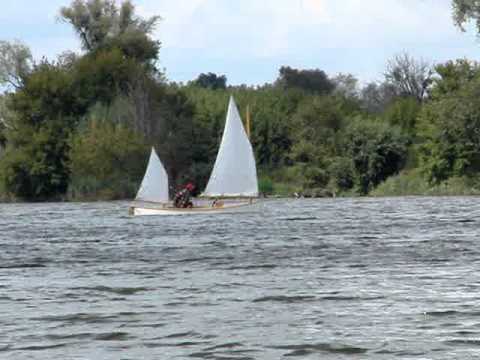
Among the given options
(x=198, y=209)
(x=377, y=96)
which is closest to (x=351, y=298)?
(x=198, y=209)

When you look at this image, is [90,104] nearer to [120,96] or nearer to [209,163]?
[120,96]

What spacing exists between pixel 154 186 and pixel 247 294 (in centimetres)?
4617

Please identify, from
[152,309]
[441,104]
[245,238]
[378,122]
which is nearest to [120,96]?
[378,122]

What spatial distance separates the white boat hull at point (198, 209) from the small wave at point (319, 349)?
45893 millimetres

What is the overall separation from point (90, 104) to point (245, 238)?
67252mm

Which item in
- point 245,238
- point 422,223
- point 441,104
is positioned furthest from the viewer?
point 441,104

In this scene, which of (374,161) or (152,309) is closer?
(152,309)

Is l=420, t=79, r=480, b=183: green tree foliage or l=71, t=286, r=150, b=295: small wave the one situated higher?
l=420, t=79, r=480, b=183: green tree foliage

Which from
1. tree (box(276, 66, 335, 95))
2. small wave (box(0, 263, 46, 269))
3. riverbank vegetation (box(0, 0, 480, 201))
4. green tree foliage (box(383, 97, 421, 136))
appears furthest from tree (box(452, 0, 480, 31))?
tree (box(276, 66, 335, 95))

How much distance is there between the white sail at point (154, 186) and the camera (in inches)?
2746

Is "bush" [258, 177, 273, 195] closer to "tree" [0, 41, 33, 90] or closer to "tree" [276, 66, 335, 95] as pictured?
"tree" [0, 41, 33, 90]

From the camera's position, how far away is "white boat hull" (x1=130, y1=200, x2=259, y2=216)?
6431 cm

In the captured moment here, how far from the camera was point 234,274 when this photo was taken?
2861 centimetres

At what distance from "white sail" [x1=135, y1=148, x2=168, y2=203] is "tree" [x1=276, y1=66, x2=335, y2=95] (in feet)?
348
